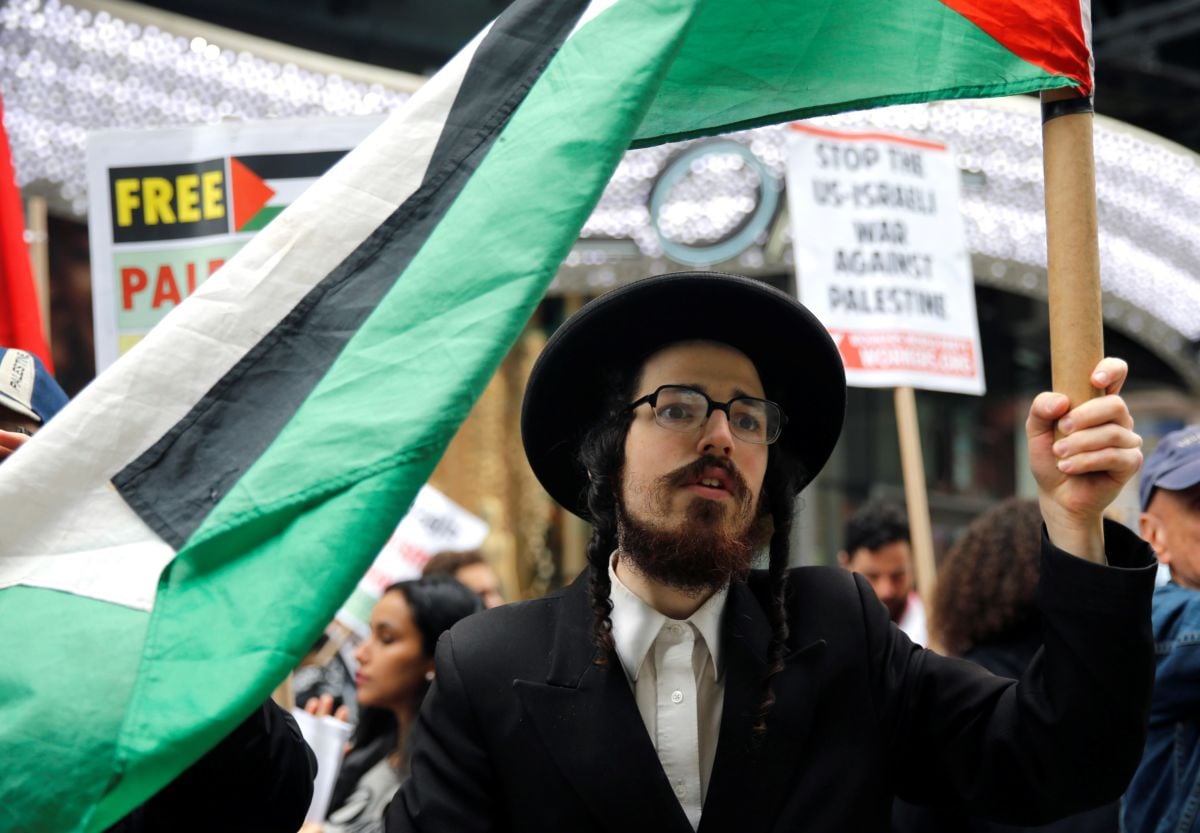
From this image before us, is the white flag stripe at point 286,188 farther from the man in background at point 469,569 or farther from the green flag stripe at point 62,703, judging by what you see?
the green flag stripe at point 62,703

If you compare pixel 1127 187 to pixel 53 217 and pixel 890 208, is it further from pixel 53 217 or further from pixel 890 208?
pixel 53 217

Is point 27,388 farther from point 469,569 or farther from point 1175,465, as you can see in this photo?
point 469,569

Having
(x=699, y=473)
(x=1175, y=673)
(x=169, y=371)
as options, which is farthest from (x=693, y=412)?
(x=1175, y=673)

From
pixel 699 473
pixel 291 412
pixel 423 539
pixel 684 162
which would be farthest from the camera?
pixel 684 162

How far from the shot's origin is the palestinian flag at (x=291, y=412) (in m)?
1.70

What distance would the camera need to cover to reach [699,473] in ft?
7.35

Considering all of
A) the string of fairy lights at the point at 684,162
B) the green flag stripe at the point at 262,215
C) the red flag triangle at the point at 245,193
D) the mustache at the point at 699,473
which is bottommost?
the mustache at the point at 699,473

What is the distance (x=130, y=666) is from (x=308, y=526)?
27cm

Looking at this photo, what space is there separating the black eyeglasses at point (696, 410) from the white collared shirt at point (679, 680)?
0.86ft

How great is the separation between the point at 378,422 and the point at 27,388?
98 cm

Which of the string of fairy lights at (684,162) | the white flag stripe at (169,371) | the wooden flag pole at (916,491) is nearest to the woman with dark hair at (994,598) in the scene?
the wooden flag pole at (916,491)

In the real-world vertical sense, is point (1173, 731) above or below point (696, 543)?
below

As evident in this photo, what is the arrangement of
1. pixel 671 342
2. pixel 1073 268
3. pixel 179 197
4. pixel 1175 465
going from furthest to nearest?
pixel 179 197, pixel 1175 465, pixel 671 342, pixel 1073 268

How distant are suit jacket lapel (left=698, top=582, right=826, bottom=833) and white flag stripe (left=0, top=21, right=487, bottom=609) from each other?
84cm
